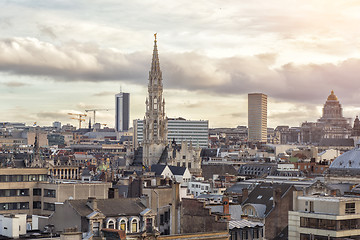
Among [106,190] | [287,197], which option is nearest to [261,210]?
[287,197]

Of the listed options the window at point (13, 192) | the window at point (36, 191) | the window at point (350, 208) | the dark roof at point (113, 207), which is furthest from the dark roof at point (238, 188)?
the dark roof at point (113, 207)

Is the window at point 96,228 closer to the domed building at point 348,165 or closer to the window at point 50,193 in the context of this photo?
the window at point 50,193

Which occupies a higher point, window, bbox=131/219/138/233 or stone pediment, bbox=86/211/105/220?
stone pediment, bbox=86/211/105/220

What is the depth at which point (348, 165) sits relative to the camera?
523ft

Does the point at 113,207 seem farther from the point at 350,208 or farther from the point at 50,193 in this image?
the point at 350,208

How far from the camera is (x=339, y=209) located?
82188 millimetres

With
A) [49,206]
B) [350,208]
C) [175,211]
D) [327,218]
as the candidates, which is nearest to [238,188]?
[49,206]

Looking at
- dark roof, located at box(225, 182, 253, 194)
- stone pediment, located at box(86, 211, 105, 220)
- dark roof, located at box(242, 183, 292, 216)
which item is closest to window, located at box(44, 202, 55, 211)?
stone pediment, located at box(86, 211, 105, 220)

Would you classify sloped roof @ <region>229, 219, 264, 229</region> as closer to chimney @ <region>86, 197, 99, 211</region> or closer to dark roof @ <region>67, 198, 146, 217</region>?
dark roof @ <region>67, 198, 146, 217</region>

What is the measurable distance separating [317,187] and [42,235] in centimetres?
5470

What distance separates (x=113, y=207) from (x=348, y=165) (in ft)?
310

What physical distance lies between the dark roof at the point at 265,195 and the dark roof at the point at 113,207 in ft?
102

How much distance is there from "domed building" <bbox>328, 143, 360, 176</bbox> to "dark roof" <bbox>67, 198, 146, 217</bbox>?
86.9 m

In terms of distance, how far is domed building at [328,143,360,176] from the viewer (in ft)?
511
